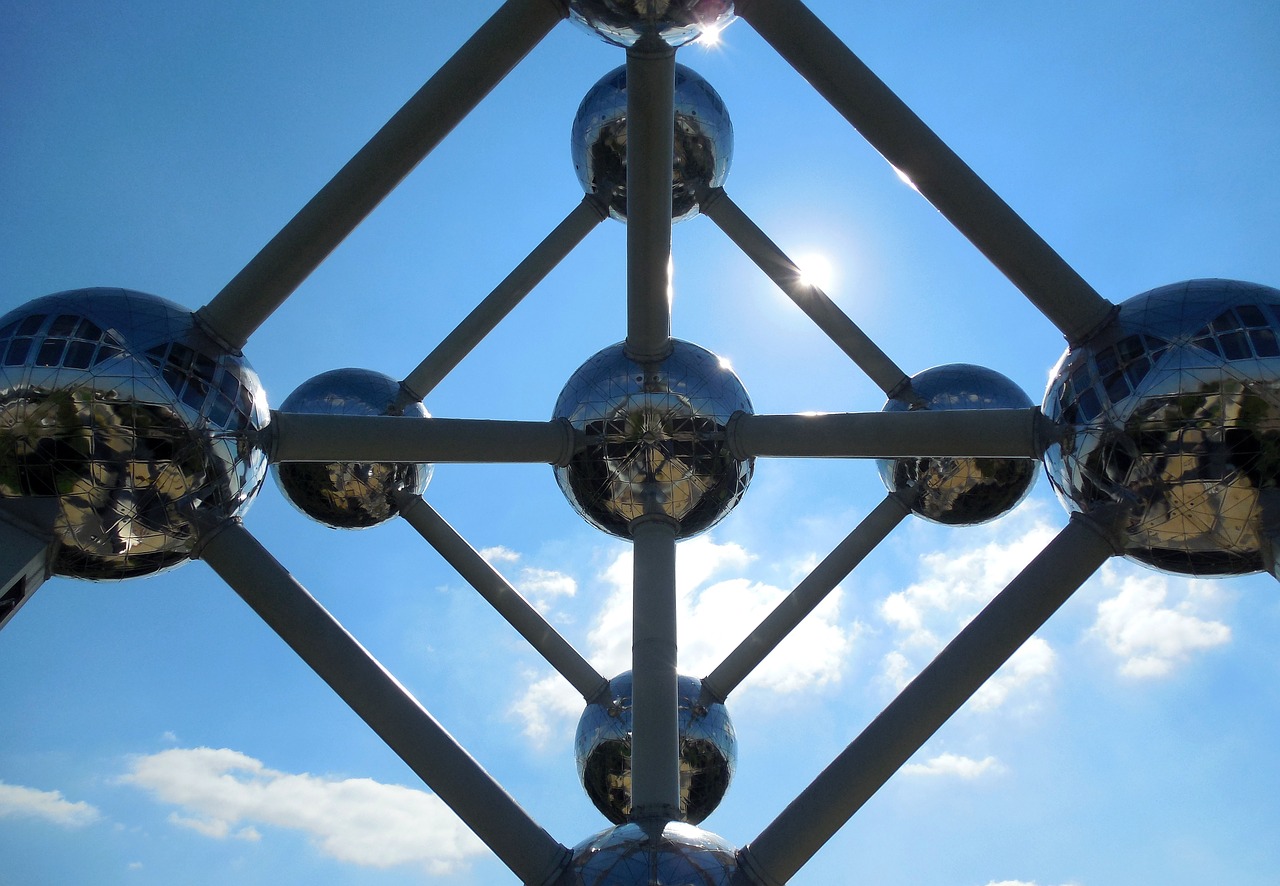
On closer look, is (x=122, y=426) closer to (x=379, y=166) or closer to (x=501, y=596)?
(x=379, y=166)

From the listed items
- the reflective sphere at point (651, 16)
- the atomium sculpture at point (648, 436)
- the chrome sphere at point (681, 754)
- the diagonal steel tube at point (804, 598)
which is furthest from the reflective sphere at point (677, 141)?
the chrome sphere at point (681, 754)

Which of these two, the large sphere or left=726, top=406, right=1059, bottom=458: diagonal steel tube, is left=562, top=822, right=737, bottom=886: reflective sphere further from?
the large sphere

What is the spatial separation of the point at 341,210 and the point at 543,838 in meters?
3.93

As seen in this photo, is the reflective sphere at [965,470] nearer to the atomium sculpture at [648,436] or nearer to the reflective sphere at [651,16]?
the atomium sculpture at [648,436]

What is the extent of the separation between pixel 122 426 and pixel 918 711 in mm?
4809

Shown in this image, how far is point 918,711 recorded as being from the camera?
521 cm

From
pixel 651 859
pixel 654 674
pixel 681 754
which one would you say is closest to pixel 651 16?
pixel 654 674

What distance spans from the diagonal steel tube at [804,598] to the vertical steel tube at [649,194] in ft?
10.9

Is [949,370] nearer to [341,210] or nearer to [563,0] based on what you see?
[563,0]

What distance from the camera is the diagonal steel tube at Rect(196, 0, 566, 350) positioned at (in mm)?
5977

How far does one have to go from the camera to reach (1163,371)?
5266 millimetres

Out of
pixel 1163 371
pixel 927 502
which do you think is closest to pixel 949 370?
pixel 927 502

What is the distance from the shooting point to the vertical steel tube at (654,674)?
6289 millimetres

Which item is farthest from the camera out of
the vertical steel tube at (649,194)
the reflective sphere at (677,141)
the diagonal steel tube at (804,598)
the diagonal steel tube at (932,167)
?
the reflective sphere at (677,141)
